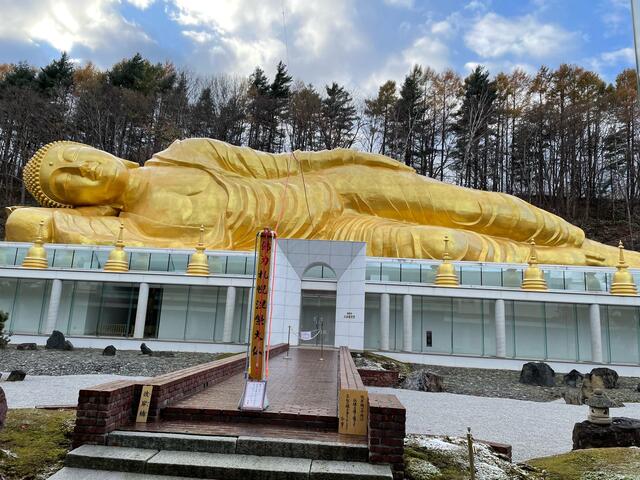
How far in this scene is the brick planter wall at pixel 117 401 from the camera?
13.3ft

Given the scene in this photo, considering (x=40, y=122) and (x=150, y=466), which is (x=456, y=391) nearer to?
(x=150, y=466)

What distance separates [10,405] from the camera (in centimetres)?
632

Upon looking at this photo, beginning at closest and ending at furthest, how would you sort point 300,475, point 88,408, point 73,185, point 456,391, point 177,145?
point 300,475, point 88,408, point 456,391, point 73,185, point 177,145

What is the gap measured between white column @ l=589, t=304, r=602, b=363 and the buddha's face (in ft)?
48.7

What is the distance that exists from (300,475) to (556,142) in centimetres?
3463

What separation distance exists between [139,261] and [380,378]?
8.55m

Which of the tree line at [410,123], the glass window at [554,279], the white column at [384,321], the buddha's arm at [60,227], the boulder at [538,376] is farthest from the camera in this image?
the tree line at [410,123]

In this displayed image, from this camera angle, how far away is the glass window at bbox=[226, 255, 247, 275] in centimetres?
1471

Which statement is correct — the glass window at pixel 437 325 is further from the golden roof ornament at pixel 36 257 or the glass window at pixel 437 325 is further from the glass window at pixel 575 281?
the golden roof ornament at pixel 36 257

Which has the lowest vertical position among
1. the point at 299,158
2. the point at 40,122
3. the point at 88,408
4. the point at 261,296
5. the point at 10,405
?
the point at 10,405

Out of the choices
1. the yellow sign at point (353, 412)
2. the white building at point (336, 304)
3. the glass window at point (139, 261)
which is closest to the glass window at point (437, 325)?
the white building at point (336, 304)

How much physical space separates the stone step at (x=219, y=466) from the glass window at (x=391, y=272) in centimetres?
1077

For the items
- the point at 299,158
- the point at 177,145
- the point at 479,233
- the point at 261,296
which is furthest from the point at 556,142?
the point at 261,296

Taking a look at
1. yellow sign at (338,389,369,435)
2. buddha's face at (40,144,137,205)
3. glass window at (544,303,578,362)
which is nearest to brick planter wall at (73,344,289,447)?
yellow sign at (338,389,369,435)
